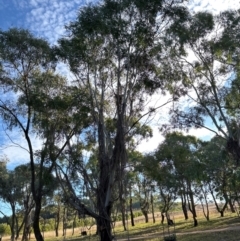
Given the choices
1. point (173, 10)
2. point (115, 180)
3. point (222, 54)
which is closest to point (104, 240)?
point (115, 180)

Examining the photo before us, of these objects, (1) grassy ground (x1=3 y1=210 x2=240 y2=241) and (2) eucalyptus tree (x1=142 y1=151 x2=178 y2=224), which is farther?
(2) eucalyptus tree (x1=142 y1=151 x2=178 y2=224)

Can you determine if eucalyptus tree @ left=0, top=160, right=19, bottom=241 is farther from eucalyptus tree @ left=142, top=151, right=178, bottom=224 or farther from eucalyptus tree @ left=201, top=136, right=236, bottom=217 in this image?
eucalyptus tree @ left=201, top=136, right=236, bottom=217

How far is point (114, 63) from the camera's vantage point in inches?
562

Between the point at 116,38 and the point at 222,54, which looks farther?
the point at 222,54

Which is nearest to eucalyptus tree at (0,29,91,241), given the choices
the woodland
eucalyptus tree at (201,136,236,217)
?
the woodland

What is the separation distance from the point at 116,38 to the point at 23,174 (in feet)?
57.2

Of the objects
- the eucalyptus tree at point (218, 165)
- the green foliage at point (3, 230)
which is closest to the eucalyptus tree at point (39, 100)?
the eucalyptus tree at point (218, 165)

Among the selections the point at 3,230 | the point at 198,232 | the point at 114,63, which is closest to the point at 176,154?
the point at 198,232

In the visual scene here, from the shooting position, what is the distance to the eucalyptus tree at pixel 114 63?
41.6ft

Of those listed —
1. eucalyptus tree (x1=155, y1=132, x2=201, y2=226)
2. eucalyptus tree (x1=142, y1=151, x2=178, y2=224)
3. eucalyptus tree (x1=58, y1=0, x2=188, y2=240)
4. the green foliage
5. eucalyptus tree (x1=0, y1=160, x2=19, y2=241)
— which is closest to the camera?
eucalyptus tree (x1=58, y1=0, x2=188, y2=240)

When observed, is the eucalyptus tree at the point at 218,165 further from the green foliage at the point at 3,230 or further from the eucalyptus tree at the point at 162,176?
the green foliage at the point at 3,230

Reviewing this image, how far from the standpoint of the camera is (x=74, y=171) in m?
13.8

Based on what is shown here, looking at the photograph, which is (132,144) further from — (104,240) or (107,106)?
(104,240)

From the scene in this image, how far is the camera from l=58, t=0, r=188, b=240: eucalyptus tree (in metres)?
12.7
